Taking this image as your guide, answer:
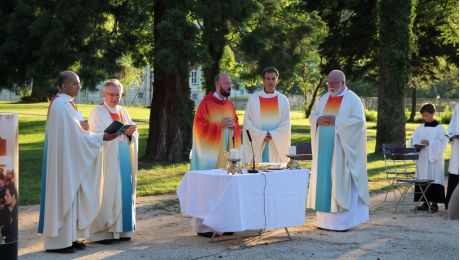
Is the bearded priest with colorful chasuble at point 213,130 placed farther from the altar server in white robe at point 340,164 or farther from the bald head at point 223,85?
the altar server in white robe at point 340,164

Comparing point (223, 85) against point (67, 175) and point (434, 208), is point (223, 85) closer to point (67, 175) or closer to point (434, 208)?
point (67, 175)

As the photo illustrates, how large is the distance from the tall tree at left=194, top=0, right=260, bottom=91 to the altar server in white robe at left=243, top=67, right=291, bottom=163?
5.17 meters

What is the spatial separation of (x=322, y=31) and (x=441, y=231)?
11.7 m

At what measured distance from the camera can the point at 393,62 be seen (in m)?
21.6

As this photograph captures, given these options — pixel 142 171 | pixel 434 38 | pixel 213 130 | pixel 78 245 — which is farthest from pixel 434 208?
pixel 434 38

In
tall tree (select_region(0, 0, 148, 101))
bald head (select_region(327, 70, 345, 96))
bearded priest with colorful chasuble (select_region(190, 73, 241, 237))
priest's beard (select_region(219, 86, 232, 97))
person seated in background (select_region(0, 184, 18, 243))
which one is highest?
tall tree (select_region(0, 0, 148, 101))

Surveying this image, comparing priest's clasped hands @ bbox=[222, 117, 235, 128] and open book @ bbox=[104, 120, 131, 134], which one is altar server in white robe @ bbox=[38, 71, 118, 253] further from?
priest's clasped hands @ bbox=[222, 117, 235, 128]

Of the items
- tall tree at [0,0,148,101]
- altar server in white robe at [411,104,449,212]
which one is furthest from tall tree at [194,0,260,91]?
altar server in white robe at [411,104,449,212]

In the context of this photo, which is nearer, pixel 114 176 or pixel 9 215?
pixel 9 215

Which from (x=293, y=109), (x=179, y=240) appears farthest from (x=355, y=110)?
(x=293, y=109)

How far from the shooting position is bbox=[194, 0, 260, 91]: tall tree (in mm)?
15914

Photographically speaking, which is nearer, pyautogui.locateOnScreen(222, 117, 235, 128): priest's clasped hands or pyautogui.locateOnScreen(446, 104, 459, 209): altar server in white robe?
pyautogui.locateOnScreen(222, 117, 235, 128): priest's clasped hands

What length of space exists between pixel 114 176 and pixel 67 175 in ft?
2.73

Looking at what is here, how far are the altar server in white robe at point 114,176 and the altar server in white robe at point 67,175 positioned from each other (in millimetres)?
411
